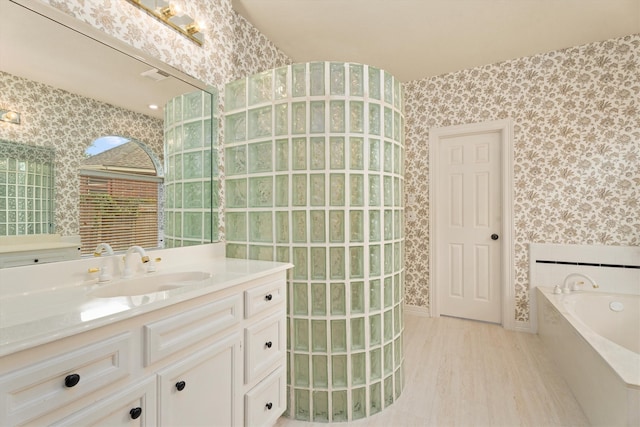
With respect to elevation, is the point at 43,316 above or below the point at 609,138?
below

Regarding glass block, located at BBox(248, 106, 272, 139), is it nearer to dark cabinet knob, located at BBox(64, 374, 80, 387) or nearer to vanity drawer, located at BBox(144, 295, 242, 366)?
vanity drawer, located at BBox(144, 295, 242, 366)

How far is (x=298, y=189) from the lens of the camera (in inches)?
69.1

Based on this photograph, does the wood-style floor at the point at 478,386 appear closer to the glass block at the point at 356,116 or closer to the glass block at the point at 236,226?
the glass block at the point at 236,226

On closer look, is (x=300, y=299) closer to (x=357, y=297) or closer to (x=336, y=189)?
(x=357, y=297)

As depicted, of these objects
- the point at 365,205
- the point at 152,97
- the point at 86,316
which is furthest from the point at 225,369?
the point at 152,97

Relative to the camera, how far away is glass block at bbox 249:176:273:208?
182 cm

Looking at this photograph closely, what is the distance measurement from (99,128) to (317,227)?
1.15m

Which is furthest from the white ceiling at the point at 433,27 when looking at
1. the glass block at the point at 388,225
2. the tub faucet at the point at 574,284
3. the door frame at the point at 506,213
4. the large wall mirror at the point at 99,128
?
the tub faucet at the point at 574,284

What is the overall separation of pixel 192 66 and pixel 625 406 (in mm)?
2715

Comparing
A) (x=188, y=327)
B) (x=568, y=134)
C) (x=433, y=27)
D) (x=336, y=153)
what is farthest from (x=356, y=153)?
(x=568, y=134)

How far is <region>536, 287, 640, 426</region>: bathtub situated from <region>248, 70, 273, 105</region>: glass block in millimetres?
2170

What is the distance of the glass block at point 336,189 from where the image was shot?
1.72m

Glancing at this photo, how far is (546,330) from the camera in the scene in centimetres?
255

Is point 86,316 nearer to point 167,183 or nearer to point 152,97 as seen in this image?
point 167,183
